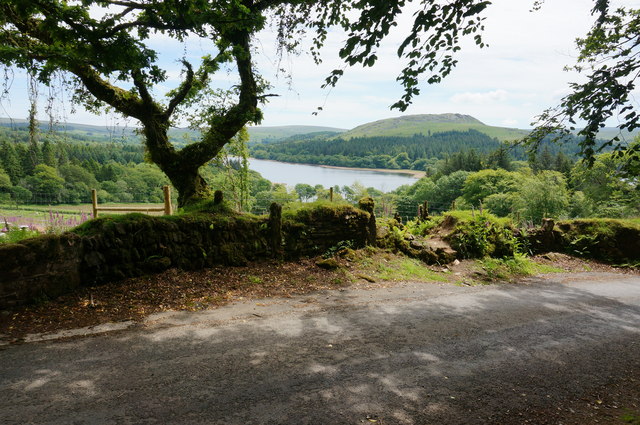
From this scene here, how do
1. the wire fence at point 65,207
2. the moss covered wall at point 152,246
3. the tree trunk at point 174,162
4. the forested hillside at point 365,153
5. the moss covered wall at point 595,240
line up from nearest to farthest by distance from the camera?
1. the moss covered wall at point 152,246
2. the wire fence at point 65,207
3. the tree trunk at point 174,162
4. the moss covered wall at point 595,240
5. the forested hillside at point 365,153

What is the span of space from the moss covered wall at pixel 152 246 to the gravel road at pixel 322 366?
148cm

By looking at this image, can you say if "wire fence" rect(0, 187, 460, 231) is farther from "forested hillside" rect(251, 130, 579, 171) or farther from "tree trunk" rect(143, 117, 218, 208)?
"forested hillside" rect(251, 130, 579, 171)

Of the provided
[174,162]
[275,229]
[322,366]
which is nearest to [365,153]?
[174,162]

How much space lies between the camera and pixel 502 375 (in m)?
3.97

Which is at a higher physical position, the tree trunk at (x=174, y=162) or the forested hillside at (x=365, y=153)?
the forested hillside at (x=365, y=153)

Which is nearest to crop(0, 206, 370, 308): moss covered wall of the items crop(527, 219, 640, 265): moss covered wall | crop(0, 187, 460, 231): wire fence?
crop(0, 187, 460, 231): wire fence

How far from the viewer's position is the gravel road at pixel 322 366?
3.15 m

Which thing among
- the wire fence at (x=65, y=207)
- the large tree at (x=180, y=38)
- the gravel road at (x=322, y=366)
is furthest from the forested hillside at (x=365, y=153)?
the gravel road at (x=322, y=366)

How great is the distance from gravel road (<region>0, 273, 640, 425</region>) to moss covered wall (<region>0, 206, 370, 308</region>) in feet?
4.86

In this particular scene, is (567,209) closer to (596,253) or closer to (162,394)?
(596,253)

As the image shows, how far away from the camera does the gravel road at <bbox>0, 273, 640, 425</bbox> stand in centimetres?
315

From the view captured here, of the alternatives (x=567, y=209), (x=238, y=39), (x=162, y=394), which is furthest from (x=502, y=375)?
(x=567, y=209)

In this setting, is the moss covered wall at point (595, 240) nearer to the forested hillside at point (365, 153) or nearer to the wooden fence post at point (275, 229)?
the wooden fence post at point (275, 229)

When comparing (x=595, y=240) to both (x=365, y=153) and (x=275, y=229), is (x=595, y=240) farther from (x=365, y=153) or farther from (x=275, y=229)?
(x=365, y=153)
